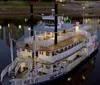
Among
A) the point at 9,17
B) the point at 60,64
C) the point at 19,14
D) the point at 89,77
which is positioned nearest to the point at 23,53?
the point at 60,64

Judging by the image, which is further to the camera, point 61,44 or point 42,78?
point 61,44

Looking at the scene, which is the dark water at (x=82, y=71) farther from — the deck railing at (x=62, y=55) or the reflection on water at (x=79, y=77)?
the deck railing at (x=62, y=55)

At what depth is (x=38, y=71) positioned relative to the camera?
1398 inches

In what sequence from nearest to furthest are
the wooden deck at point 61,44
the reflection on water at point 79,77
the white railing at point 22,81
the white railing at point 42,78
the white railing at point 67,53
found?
the white railing at point 22,81 → the white railing at point 42,78 → the white railing at point 67,53 → the wooden deck at point 61,44 → the reflection on water at point 79,77

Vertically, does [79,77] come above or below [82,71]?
below

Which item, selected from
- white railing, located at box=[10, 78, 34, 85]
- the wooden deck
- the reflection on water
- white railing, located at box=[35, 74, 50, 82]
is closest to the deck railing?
the wooden deck

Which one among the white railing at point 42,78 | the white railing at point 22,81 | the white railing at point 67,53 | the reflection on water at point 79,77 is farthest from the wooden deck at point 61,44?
the white railing at point 22,81

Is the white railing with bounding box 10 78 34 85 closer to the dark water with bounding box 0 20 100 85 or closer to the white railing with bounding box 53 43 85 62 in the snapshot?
the dark water with bounding box 0 20 100 85

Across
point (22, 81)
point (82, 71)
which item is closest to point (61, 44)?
point (82, 71)

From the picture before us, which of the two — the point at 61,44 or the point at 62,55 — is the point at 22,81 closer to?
the point at 62,55

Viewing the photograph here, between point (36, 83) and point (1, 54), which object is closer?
point (36, 83)

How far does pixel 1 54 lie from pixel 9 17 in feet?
165

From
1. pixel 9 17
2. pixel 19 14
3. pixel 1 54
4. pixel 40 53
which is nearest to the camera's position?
pixel 40 53

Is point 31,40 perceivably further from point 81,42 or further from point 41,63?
point 81,42
